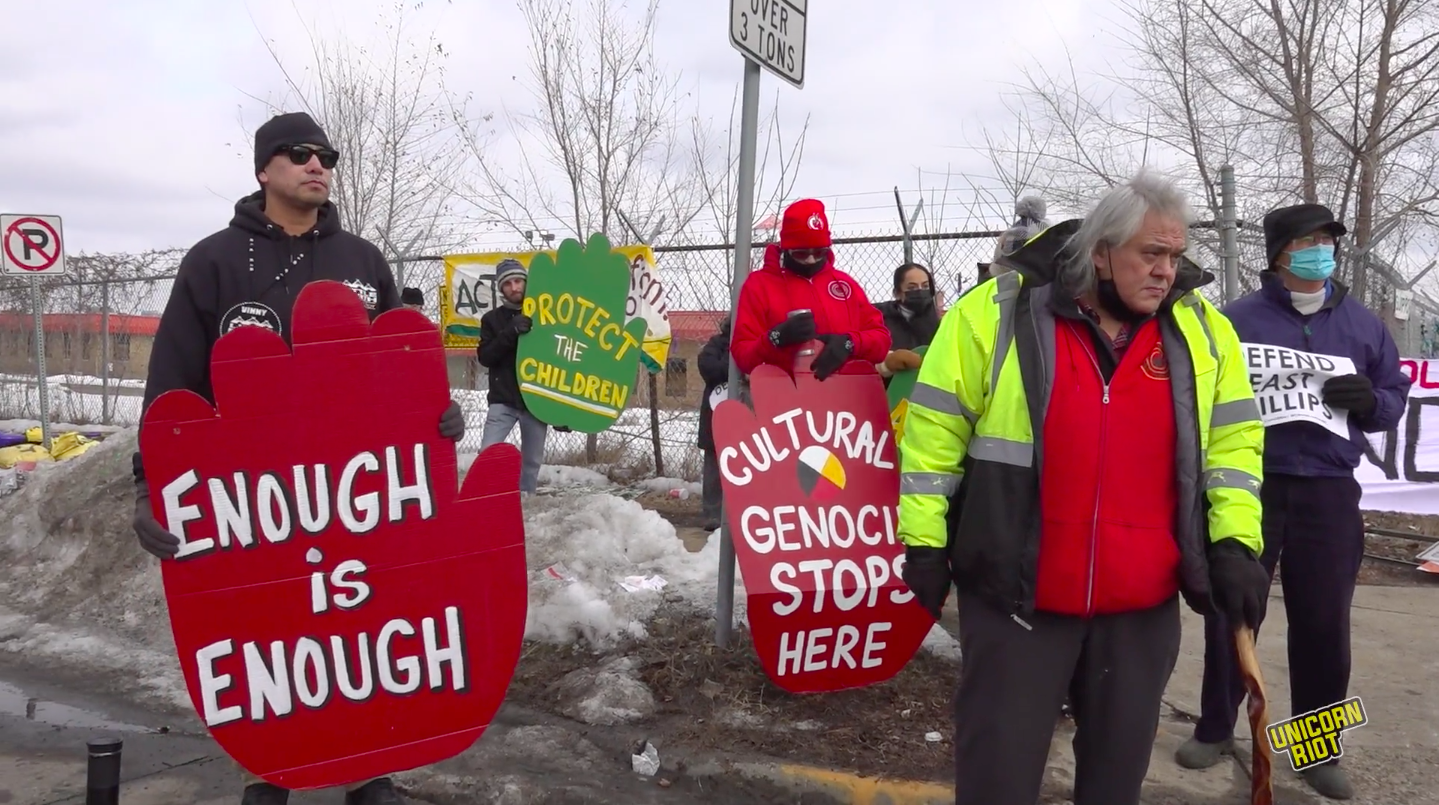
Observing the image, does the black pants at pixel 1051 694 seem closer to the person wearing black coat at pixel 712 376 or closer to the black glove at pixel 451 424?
the black glove at pixel 451 424

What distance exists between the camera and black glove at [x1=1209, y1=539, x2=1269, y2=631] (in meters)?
2.29

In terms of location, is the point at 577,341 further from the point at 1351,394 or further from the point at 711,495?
the point at 1351,394

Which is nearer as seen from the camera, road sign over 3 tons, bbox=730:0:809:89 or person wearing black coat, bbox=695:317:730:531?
road sign over 3 tons, bbox=730:0:809:89

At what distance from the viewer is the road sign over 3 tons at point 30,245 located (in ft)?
34.0

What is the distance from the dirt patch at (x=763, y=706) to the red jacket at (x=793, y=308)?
1240mm

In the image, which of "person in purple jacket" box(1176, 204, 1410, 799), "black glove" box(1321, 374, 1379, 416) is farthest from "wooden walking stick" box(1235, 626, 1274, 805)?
"black glove" box(1321, 374, 1379, 416)

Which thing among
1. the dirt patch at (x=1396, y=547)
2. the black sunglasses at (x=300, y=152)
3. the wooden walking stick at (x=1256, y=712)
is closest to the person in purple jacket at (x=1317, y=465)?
the wooden walking stick at (x=1256, y=712)

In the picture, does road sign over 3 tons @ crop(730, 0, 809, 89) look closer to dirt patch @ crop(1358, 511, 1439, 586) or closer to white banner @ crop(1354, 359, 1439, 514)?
white banner @ crop(1354, 359, 1439, 514)

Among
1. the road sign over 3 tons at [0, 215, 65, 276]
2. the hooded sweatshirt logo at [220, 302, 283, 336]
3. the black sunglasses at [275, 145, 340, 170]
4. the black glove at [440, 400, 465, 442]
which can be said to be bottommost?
the black glove at [440, 400, 465, 442]

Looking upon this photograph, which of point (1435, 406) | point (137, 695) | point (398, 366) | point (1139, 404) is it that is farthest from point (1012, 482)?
point (1435, 406)

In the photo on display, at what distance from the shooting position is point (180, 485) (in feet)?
8.55

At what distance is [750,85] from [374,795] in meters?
2.85

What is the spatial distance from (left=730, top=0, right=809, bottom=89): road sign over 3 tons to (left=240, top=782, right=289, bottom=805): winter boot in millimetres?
2900

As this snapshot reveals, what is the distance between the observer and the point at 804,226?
157 inches
